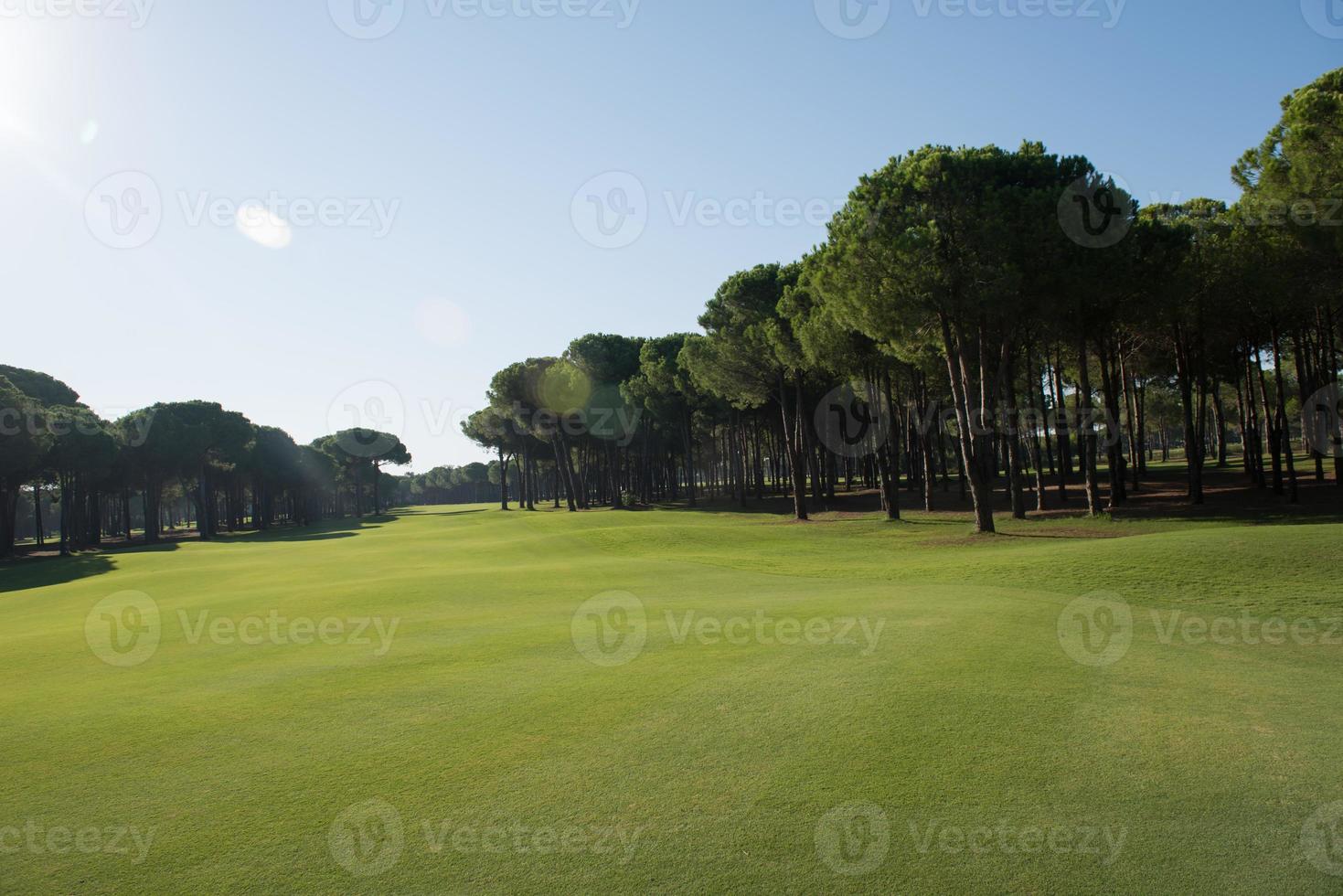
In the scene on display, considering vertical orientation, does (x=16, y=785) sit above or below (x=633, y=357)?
below

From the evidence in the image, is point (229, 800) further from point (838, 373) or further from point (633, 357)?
point (633, 357)

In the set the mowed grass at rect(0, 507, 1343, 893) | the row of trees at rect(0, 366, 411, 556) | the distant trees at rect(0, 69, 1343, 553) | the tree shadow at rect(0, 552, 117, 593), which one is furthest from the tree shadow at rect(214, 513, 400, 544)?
the mowed grass at rect(0, 507, 1343, 893)

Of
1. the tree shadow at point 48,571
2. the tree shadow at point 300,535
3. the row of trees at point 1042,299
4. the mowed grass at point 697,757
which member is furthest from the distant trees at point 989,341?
the mowed grass at point 697,757

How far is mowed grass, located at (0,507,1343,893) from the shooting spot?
5281mm

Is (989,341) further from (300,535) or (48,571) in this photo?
(300,535)

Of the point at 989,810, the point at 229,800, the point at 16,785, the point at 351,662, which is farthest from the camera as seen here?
the point at 351,662

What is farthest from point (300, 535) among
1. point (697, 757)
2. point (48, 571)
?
point (697, 757)

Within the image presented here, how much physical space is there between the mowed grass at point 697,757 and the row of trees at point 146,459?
155 ft

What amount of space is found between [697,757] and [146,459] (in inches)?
3023

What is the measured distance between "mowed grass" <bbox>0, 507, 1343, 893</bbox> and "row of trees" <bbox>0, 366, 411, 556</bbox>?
4734 centimetres

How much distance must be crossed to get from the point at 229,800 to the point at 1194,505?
129ft

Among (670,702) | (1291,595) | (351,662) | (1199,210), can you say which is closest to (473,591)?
(351,662)

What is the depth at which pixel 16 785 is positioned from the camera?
7.04m

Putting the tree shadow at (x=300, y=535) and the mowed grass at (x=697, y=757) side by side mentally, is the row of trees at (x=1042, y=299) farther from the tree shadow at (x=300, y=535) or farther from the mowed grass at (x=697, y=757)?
the tree shadow at (x=300, y=535)
